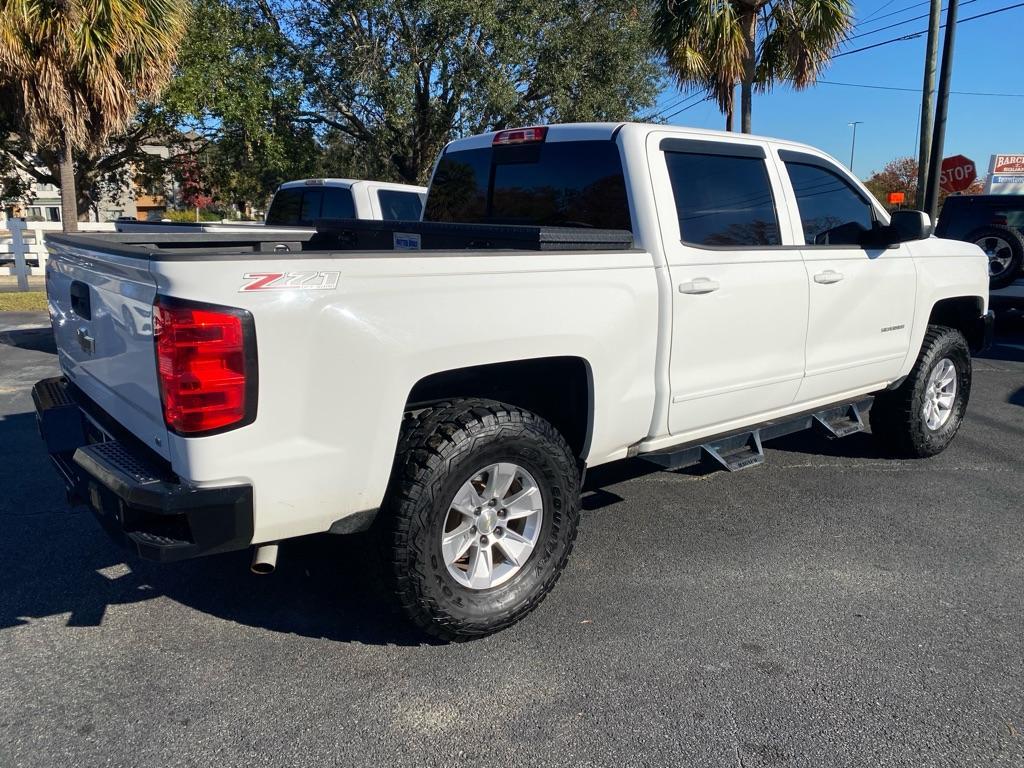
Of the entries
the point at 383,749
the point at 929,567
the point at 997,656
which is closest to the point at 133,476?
the point at 383,749

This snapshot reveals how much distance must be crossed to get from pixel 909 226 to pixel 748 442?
1.54 meters

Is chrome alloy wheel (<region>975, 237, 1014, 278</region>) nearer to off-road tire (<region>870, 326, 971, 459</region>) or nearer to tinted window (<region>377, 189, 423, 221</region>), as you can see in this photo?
off-road tire (<region>870, 326, 971, 459</region>)

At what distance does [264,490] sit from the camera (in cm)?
261

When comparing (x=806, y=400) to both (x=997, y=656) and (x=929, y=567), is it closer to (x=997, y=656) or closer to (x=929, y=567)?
(x=929, y=567)

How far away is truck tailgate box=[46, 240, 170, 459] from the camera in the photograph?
262cm

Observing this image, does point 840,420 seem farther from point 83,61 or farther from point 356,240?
point 83,61

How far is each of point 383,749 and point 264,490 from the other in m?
0.89

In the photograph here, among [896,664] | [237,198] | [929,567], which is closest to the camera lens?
[896,664]

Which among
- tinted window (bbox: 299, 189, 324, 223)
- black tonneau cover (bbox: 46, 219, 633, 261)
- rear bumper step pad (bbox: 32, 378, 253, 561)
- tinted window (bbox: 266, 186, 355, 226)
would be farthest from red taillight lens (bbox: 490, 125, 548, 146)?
tinted window (bbox: 299, 189, 324, 223)

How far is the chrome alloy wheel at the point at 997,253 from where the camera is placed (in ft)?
33.8

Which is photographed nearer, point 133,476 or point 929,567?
point 133,476

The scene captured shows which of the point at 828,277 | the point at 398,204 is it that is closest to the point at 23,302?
the point at 398,204

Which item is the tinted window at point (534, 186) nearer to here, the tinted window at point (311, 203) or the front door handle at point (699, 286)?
the front door handle at point (699, 286)

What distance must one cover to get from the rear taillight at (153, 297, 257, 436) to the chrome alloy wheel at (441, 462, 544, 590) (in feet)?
3.09
